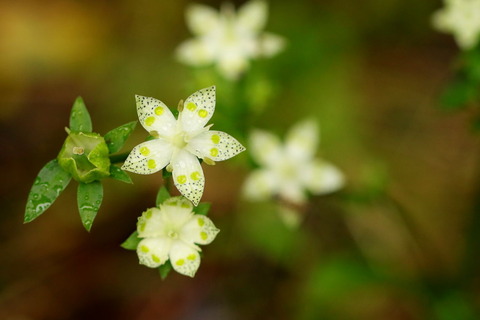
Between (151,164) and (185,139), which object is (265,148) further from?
(151,164)

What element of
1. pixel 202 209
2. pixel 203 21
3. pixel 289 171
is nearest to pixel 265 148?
pixel 289 171

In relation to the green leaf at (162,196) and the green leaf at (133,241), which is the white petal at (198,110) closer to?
the green leaf at (162,196)

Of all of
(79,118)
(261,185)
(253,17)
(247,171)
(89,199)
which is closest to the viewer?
(89,199)

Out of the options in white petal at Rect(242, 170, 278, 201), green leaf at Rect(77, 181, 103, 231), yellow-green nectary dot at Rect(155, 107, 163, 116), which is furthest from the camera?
white petal at Rect(242, 170, 278, 201)

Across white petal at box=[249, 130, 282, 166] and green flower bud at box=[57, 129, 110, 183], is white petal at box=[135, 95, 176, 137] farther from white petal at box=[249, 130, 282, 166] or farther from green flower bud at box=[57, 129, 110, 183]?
white petal at box=[249, 130, 282, 166]

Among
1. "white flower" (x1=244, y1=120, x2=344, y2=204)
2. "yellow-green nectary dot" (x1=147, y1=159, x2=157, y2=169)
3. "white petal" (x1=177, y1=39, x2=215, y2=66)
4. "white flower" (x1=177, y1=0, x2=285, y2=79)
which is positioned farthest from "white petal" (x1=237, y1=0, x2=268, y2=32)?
"yellow-green nectary dot" (x1=147, y1=159, x2=157, y2=169)
